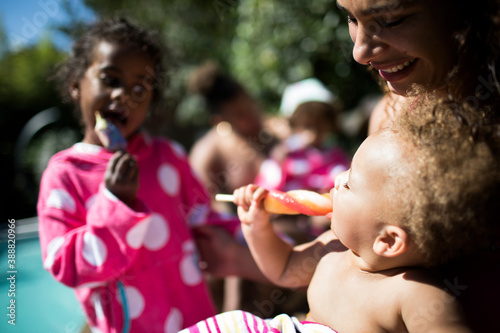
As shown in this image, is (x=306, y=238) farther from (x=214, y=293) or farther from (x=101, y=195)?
(x=101, y=195)

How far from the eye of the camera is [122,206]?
163 centimetres

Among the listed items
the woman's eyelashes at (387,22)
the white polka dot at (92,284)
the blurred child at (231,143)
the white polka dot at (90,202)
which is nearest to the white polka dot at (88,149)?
the white polka dot at (90,202)

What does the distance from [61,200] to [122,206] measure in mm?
265

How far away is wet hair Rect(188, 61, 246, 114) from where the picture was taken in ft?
14.1

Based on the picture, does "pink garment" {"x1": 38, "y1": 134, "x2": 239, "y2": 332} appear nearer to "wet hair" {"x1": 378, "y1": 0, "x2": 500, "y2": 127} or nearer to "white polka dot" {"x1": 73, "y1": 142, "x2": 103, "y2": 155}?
"white polka dot" {"x1": 73, "y1": 142, "x2": 103, "y2": 155}

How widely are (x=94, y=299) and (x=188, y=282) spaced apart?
397 mm

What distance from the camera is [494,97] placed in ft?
4.38

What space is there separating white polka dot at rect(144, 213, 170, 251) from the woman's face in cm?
107

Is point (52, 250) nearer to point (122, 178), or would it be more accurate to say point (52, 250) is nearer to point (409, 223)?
point (122, 178)

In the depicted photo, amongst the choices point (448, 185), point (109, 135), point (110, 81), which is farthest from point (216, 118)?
point (448, 185)

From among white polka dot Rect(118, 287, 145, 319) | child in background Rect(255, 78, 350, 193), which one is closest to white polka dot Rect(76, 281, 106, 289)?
white polka dot Rect(118, 287, 145, 319)

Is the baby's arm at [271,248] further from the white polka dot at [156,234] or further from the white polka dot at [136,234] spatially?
the white polka dot at [156,234]

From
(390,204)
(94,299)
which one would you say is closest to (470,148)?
(390,204)

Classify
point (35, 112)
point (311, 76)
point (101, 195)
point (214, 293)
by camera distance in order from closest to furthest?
point (101, 195) → point (214, 293) → point (311, 76) → point (35, 112)
